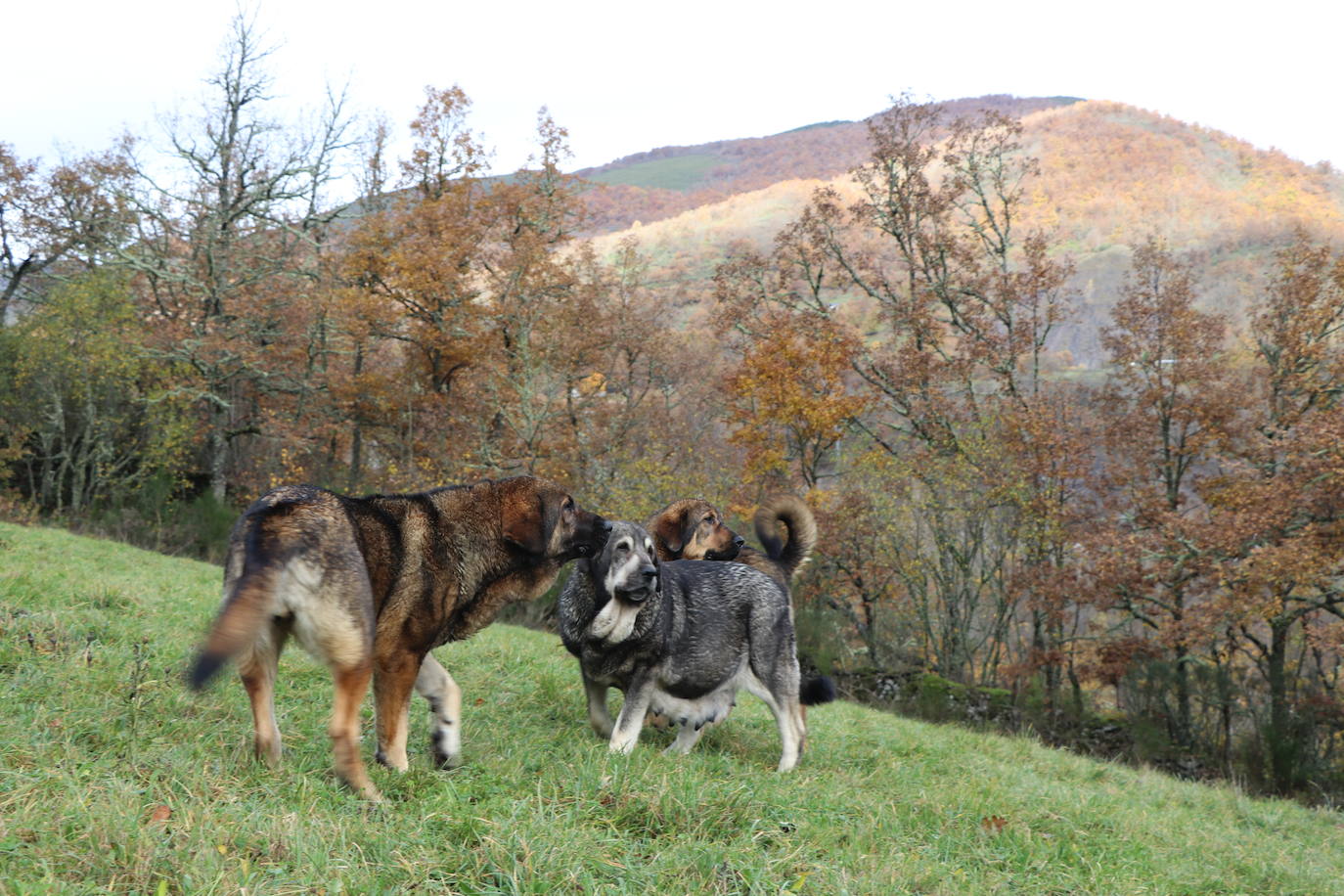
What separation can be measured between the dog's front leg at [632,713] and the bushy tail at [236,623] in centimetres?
280

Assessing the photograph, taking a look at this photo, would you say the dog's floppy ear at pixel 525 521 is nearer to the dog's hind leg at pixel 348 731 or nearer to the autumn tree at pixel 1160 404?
the dog's hind leg at pixel 348 731

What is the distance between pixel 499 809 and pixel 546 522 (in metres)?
2.17

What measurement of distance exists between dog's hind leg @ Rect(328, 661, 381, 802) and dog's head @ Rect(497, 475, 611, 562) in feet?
5.27

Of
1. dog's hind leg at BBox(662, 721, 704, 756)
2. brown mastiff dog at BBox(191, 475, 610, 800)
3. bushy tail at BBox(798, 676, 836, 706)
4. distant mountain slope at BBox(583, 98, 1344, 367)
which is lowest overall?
bushy tail at BBox(798, 676, 836, 706)

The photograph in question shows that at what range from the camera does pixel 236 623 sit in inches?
156

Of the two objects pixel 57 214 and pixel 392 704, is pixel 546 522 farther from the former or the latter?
pixel 57 214

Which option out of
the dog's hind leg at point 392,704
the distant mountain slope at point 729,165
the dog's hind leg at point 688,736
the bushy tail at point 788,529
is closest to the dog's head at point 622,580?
the dog's hind leg at point 688,736

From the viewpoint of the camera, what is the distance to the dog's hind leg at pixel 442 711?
5383 millimetres

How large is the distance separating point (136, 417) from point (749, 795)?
3284cm

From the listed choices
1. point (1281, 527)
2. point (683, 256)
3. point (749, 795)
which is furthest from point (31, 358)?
point (683, 256)

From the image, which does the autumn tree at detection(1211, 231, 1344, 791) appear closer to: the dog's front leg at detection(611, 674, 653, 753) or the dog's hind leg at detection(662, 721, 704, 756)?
the dog's hind leg at detection(662, 721, 704, 756)

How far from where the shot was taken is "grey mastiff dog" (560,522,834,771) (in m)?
6.70

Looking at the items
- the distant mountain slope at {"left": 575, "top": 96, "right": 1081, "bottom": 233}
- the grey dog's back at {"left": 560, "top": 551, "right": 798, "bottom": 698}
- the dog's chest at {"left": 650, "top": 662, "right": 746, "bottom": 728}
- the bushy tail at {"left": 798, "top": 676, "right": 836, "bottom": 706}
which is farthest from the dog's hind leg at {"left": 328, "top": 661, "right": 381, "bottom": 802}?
the distant mountain slope at {"left": 575, "top": 96, "right": 1081, "bottom": 233}

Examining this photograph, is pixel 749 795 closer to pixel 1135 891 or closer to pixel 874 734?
pixel 1135 891
